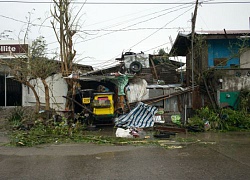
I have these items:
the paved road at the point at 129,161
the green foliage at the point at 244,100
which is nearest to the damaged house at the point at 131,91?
the green foliage at the point at 244,100

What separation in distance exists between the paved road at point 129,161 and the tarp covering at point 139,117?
12.4 ft

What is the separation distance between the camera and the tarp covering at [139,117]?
1278 centimetres

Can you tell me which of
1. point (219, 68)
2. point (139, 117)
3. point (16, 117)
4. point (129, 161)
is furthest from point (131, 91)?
point (129, 161)

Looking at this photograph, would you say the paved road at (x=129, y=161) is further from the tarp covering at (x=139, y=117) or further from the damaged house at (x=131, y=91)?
the damaged house at (x=131, y=91)

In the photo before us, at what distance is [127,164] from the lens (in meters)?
6.42

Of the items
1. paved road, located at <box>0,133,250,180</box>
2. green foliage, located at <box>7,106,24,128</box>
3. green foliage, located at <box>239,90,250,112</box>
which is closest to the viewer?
paved road, located at <box>0,133,250,180</box>

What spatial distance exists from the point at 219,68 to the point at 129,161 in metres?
9.60

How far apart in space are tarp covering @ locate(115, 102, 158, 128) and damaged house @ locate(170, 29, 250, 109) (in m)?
2.34

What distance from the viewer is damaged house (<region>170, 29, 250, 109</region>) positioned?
1353 cm

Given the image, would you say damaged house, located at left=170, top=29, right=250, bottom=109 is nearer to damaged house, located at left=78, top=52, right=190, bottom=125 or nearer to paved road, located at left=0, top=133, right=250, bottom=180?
damaged house, located at left=78, top=52, right=190, bottom=125

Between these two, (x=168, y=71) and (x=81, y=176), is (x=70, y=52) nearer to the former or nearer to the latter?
(x=168, y=71)

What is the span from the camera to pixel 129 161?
671 cm

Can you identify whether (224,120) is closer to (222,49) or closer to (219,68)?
(219,68)

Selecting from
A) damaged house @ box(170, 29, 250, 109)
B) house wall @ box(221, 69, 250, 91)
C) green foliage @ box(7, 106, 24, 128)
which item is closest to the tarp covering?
damaged house @ box(170, 29, 250, 109)
